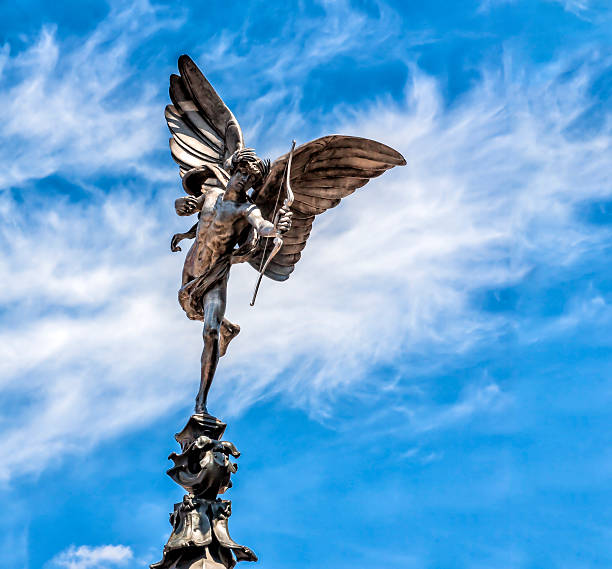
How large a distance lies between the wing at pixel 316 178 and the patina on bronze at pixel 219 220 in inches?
0.6

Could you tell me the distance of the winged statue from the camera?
13023 millimetres

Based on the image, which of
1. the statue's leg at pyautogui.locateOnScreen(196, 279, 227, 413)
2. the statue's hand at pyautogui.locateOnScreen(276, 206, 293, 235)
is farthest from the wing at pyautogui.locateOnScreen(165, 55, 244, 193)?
the statue's hand at pyautogui.locateOnScreen(276, 206, 293, 235)

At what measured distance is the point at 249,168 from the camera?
13.3m

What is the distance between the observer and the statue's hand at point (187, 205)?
13672 mm

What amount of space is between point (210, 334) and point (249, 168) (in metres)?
2.43

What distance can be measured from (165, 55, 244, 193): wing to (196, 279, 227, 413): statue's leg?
7.62ft

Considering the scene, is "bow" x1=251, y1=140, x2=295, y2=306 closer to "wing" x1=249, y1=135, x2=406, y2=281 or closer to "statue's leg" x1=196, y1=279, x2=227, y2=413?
"wing" x1=249, y1=135, x2=406, y2=281

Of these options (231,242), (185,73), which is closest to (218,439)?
(231,242)

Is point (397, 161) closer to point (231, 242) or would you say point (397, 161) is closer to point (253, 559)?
point (231, 242)

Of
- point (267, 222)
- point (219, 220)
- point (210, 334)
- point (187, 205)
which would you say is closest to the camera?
point (267, 222)

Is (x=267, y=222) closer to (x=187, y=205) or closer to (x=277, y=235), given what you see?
(x=277, y=235)

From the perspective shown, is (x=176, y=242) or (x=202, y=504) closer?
(x=202, y=504)

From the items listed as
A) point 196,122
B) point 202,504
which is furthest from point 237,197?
point 202,504

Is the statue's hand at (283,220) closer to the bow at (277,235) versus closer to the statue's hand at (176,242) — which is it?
the bow at (277,235)
